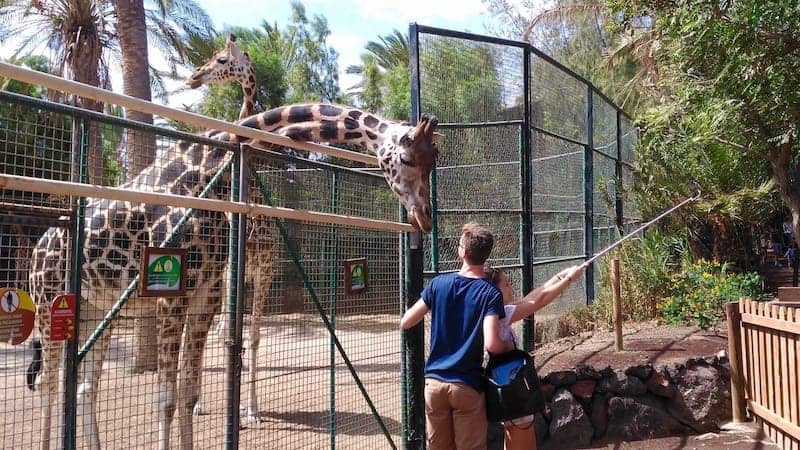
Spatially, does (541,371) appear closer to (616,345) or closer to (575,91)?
(616,345)

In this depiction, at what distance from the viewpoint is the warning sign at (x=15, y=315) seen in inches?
108

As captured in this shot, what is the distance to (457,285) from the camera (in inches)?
150

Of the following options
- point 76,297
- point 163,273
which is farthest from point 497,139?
point 76,297

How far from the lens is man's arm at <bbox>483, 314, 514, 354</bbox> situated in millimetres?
3570

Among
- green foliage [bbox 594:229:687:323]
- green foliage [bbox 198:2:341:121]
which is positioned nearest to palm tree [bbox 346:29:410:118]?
green foliage [bbox 198:2:341:121]

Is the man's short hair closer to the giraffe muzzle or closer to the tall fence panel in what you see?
the giraffe muzzle

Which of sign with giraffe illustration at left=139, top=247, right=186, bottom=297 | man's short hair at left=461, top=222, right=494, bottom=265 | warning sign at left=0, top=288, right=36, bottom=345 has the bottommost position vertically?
warning sign at left=0, top=288, right=36, bottom=345

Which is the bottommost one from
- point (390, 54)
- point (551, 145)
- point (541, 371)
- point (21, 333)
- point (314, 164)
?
point (541, 371)

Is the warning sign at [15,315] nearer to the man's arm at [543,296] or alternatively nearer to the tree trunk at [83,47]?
the man's arm at [543,296]

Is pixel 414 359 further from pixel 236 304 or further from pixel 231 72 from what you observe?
pixel 231 72

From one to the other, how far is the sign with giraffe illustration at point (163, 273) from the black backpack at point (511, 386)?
177cm

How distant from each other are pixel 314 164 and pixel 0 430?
404 centimetres

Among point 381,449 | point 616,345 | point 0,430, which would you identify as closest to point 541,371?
point 616,345

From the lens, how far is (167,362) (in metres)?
4.69
